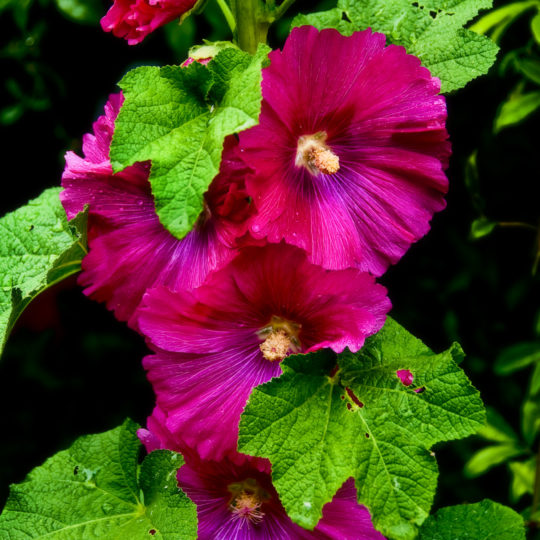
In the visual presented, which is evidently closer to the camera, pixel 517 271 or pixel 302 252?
pixel 302 252

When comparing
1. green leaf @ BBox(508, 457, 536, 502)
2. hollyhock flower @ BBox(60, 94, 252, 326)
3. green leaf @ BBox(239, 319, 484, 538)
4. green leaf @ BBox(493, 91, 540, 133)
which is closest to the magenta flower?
green leaf @ BBox(239, 319, 484, 538)

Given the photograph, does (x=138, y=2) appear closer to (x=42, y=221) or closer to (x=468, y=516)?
(x=42, y=221)

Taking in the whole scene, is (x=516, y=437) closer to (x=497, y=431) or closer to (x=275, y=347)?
(x=497, y=431)

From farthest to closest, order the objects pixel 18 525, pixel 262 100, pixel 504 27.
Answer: pixel 504 27 < pixel 18 525 < pixel 262 100

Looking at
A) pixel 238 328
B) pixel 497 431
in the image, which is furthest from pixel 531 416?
pixel 238 328

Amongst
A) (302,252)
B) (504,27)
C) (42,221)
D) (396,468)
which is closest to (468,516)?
(396,468)

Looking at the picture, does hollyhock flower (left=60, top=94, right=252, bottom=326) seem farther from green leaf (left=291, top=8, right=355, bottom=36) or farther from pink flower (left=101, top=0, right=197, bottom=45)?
green leaf (left=291, top=8, right=355, bottom=36)
